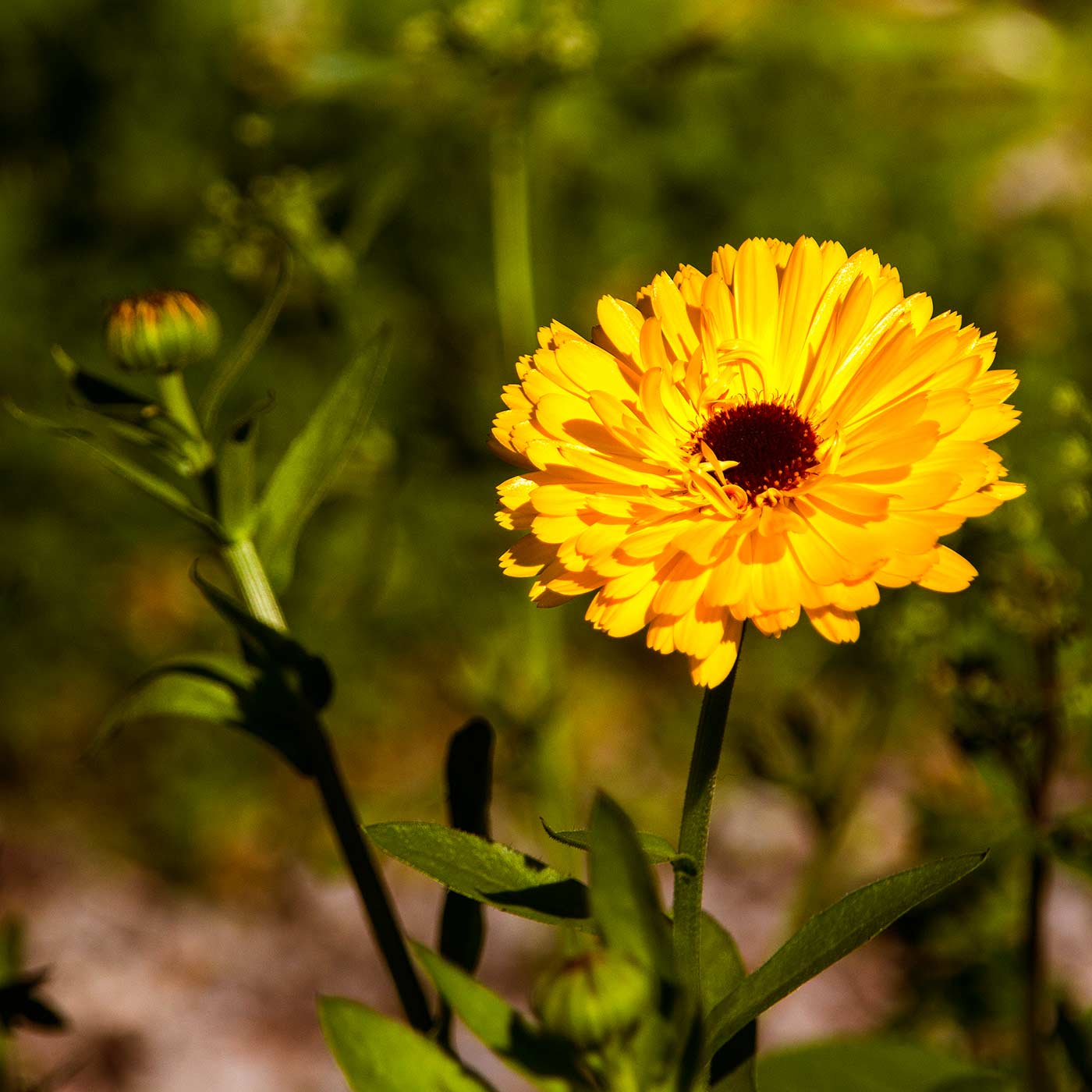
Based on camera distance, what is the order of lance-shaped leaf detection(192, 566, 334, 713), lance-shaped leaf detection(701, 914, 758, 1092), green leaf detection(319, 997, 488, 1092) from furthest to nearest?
1. lance-shaped leaf detection(192, 566, 334, 713)
2. lance-shaped leaf detection(701, 914, 758, 1092)
3. green leaf detection(319, 997, 488, 1092)

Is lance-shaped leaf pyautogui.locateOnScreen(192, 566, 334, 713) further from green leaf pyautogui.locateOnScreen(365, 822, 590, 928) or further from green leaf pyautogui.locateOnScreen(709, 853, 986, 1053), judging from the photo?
green leaf pyautogui.locateOnScreen(709, 853, 986, 1053)

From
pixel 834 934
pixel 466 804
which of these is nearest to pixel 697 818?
pixel 834 934

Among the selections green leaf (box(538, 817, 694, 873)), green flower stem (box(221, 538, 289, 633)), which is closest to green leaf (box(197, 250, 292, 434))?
green flower stem (box(221, 538, 289, 633))

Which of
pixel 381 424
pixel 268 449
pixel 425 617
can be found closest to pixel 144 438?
pixel 381 424

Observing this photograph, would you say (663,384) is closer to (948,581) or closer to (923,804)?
(948,581)

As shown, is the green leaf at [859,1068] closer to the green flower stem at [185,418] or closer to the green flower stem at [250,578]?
the green flower stem at [250,578]

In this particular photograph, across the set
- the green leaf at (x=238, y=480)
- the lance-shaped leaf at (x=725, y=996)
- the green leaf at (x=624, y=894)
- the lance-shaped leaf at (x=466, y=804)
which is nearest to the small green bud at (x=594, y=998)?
the green leaf at (x=624, y=894)

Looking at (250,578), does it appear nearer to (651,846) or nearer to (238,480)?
(238,480)
